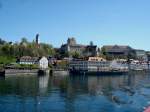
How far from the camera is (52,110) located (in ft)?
99.4

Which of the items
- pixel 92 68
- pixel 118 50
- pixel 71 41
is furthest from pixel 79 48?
pixel 92 68

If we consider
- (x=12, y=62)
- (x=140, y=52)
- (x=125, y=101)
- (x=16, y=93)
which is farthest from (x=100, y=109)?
(x=140, y=52)

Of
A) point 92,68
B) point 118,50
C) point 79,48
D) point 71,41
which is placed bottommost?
point 92,68

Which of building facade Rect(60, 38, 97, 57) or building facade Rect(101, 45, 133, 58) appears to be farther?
building facade Rect(101, 45, 133, 58)

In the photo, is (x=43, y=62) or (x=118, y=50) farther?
(x=118, y=50)

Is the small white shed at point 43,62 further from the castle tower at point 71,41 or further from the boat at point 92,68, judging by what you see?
the castle tower at point 71,41

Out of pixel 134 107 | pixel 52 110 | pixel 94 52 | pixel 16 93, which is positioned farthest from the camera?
pixel 94 52

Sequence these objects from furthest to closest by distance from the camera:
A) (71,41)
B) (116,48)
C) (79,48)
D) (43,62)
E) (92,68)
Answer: (116,48), (71,41), (79,48), (92,68), (43,62)

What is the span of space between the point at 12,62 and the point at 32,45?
17594 millimetres

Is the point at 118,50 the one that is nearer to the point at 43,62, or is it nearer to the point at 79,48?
the point at 79,48

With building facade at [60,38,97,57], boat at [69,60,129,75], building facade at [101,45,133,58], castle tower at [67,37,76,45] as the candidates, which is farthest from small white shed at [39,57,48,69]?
building facade at [101,45,133,58]

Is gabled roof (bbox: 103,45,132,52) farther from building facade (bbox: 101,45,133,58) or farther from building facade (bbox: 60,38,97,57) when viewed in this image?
building facade (bbox: 60,38,97,57)

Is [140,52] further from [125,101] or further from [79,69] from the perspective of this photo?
[125,101]

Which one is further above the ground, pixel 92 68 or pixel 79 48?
pixel 79 48
